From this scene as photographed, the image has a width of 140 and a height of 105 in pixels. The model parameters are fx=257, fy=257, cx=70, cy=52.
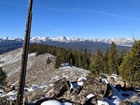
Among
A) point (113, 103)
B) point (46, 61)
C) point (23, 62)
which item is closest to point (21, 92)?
point (23, 62)

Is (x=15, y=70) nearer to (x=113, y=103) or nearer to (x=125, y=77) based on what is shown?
(x=125, y=77)

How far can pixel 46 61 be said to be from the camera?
14038cm

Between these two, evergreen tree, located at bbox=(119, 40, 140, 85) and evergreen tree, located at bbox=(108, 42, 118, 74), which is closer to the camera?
evergreen tree, located at bbox=(119, 40, 140, 85)

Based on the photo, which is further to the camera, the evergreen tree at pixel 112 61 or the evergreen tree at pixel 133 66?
the evergreen tree at pixel 112 61

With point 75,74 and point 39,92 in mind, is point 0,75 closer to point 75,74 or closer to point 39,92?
point 75,74

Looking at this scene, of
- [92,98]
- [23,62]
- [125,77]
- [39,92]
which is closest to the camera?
[23,62]

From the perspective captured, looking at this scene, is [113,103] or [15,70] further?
[15,70]

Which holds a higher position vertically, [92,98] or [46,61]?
[92,98]

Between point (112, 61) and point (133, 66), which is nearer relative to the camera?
point (133, 66)

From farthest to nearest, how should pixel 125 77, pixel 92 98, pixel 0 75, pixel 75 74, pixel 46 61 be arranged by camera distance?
pixel 46 61 < pixel 75 74 < pixel 0 75 < pixel 125 77 < pixel 92 98

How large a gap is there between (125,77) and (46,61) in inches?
3591

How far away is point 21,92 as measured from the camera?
12969 millimetres

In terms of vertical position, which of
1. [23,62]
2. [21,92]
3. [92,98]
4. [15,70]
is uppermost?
[23,62]

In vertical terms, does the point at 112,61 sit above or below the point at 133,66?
below
